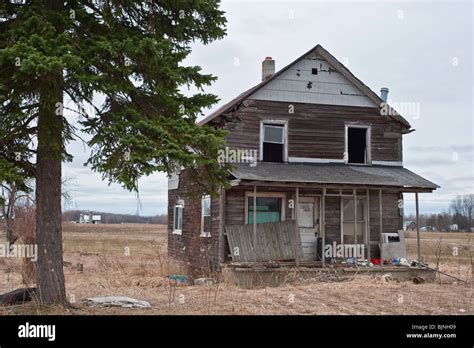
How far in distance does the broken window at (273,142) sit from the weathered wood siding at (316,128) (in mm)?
278

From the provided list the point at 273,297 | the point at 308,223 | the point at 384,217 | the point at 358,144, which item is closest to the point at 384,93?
the point at 358,144

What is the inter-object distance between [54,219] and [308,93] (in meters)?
11.8

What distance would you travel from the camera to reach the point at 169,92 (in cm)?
900

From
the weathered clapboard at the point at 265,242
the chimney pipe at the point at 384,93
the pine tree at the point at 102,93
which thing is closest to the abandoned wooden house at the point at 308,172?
the weathered clapboard at the point at 265,242

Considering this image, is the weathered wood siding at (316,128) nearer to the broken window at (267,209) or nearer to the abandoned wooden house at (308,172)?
the abandoned wooden house at (308,172)

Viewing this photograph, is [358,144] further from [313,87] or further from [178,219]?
[178,219]

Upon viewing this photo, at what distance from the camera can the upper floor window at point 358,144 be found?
62.6 feet

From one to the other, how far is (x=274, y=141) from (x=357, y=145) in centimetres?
333

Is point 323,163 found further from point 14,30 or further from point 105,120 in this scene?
point 14,30

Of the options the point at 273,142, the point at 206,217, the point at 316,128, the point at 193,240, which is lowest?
the point at 193,240

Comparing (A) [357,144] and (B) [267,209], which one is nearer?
(B) [267,209]

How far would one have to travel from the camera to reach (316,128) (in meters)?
18.6

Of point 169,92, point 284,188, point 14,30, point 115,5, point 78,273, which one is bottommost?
point 78,273

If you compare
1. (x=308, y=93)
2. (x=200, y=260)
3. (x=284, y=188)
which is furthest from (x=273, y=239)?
(x=308, y=93)
